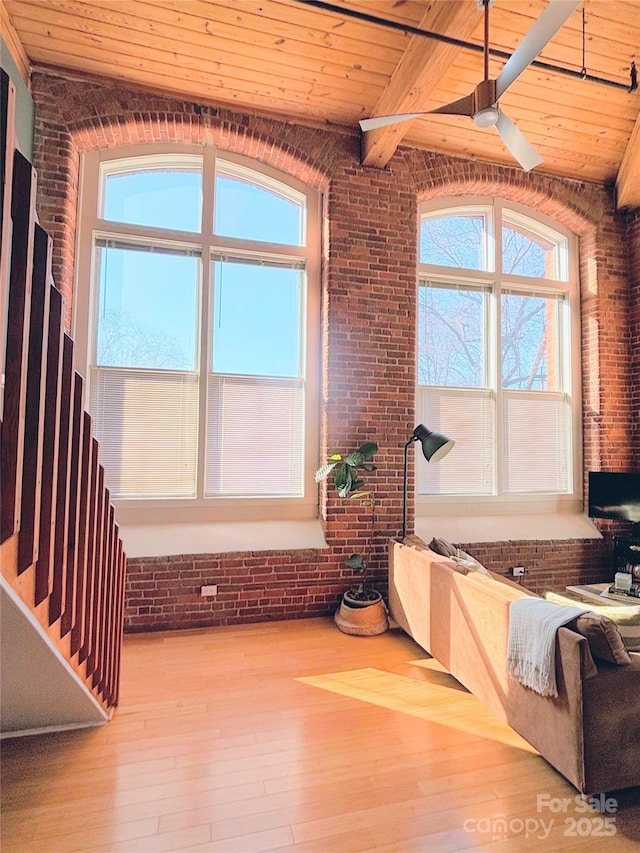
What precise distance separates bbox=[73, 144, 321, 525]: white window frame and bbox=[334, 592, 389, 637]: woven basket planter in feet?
2.98

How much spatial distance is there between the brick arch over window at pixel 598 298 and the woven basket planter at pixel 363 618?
9.73ft

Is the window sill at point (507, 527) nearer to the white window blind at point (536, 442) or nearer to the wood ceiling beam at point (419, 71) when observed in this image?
the white window blind at point (536, 442)

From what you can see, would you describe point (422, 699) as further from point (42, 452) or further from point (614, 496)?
point (614, 496)

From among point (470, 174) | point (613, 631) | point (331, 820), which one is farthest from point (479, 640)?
point (470, 174)

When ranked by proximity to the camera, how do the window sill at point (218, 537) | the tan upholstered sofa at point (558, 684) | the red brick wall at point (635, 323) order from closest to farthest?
the tan upholstered sofa at point (558, 684) → the window sill at point (218, 537) → the red brick wall at point (635, 323)

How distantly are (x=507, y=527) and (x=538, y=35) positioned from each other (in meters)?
3.82

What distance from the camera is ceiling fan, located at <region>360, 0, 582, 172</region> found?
6.53 feet

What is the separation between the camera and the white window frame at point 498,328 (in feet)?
14.9

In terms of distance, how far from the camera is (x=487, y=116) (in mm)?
2471

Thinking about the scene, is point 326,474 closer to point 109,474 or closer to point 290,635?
point 290,635

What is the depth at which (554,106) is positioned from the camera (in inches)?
161

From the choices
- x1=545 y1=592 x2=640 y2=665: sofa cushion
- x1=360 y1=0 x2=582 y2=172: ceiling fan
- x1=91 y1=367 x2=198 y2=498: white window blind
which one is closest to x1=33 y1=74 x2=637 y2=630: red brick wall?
x1=91 y1=367 x2=198 y2=498: white window blind

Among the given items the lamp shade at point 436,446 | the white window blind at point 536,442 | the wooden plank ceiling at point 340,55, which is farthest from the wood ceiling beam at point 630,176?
the lamp shade at point 436,446

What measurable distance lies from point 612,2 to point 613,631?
4.18m
